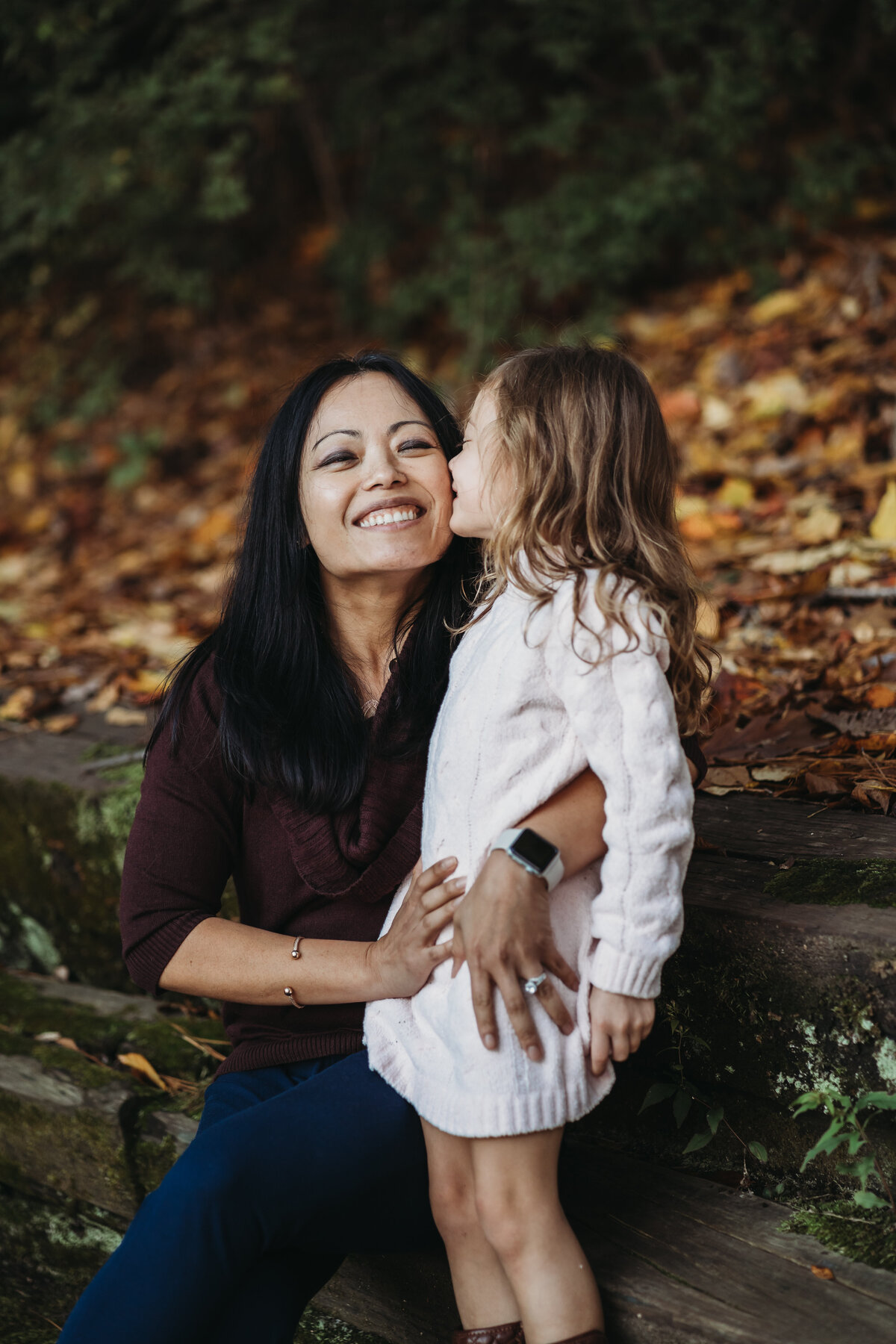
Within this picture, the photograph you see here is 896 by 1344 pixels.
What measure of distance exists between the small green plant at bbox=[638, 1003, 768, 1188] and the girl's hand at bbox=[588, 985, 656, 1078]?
0.31m

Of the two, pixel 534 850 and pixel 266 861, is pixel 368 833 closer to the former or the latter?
pixel 266 861

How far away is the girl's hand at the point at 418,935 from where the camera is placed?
1.72m

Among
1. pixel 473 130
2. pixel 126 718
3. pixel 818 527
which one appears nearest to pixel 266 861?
pixel 126 718

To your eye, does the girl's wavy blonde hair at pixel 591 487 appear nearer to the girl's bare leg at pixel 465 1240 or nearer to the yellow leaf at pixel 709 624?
the girl's bare leg at pixel 465 1240

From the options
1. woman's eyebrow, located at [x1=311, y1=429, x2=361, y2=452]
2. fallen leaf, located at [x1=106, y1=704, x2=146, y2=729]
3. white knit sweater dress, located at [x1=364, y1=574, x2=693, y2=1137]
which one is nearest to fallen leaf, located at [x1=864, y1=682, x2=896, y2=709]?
white knit sweater dress, located at [x1=364, y1=574, x2=693, y2=1137]

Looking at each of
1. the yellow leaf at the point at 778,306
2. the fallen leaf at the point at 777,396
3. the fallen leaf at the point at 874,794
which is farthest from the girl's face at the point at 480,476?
the yellow leaf at the point at 778,306

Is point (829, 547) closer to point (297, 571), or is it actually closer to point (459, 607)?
point (459, 607)

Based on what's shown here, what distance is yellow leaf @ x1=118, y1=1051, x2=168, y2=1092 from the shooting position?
2473 millimetres

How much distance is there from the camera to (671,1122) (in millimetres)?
1995

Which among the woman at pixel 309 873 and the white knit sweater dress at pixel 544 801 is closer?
the white knit sweater dress at pixel 544 801

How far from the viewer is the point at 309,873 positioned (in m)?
2.00

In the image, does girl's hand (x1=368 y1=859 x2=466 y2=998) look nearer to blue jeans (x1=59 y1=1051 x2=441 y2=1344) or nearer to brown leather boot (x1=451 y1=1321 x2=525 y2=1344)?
blue jeans (x1=59 y1=1051 x2=441 y2=1344)

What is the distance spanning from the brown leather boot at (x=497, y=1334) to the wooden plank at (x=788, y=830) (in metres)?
0.85

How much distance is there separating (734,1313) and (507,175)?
5.25 metres
